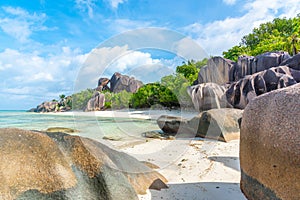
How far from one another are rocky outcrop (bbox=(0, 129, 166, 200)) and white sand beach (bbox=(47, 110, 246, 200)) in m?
0.67

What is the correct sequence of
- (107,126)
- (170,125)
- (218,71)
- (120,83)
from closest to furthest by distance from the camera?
(170,125) < (120,83) < (107,126) < (218,71)

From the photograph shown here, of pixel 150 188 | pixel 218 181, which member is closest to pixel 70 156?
pixel 150 188

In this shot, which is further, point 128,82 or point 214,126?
point 128,82

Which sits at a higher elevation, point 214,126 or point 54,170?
point 54,170

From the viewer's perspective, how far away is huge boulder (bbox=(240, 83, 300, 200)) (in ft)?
5.13

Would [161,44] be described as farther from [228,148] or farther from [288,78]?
[288,78]

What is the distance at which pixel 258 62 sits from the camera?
16.0 m

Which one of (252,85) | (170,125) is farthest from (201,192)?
(252,85)

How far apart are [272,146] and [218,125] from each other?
4630mm

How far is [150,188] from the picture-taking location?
102 inches

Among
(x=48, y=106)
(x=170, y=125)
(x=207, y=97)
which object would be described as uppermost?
(x=48, y=106)

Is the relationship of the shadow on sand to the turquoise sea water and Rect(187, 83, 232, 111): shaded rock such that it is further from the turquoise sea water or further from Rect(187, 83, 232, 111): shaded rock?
Rect(187, 83, 232, 111): shaded rock

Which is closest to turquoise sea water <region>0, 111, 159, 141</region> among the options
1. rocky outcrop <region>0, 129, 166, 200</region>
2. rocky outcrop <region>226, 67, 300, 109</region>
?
rocky outcrop <region>0, 129, 166, 200</region>

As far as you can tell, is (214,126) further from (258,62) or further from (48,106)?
(48,106)
